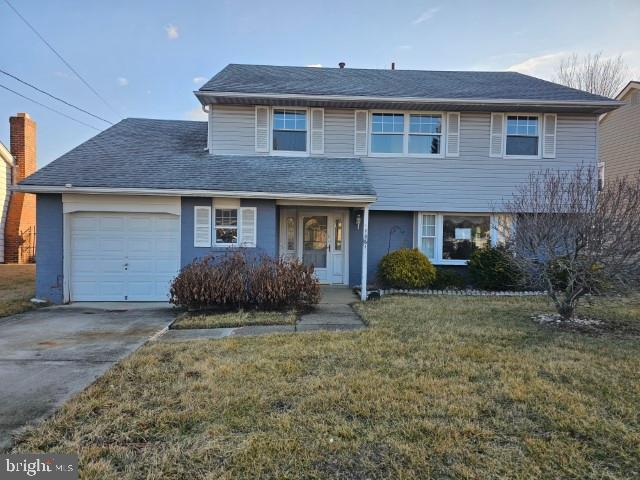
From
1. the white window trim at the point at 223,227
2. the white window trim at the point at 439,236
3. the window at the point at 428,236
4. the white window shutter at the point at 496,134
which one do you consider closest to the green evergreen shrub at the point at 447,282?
the white window trim at the point at 439,236

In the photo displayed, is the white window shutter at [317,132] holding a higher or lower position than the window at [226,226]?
higher

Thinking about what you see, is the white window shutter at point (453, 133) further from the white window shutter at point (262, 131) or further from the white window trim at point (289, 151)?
the white window shutter at point (262, 131)

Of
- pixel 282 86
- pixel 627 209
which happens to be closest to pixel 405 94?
pixel 282 86

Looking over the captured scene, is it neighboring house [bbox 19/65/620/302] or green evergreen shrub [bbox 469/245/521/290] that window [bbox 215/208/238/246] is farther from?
green evergreen shrub [bbox 469/245/521/290]

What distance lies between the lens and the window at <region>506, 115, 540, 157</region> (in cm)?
1171

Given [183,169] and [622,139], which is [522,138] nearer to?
[622,139]

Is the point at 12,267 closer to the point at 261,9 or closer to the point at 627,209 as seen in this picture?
the point at 261,9

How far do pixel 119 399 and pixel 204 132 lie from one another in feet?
35.7

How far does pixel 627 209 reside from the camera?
6426 mm

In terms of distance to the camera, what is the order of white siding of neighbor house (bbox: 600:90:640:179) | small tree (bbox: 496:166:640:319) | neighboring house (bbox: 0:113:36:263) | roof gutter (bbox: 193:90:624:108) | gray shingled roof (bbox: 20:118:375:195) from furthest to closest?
neighboring house (bbox: 0:113:36:263) < white siding of neighbor house (bbox: 600:90:640:179) < roof gutter (bbox: 193:90:624:108) < gray shingled roof (bbox: 20:118:375:195) < small tree (bbox: 496:166:640:319)

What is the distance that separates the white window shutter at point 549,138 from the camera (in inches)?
458

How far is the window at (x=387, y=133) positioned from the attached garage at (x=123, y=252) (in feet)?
20.4

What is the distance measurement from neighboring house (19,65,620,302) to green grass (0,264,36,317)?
1.02m

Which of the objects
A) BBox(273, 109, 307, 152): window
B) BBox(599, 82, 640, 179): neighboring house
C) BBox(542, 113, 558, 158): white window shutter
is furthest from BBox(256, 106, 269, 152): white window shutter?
BBox(599, 82, 640, 179): neighboring house
